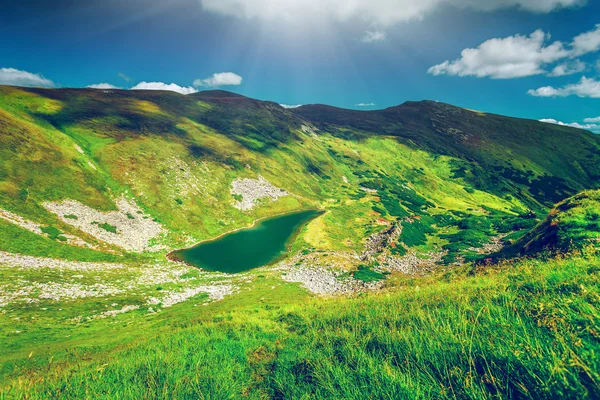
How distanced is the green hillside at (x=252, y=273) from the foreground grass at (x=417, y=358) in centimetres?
4

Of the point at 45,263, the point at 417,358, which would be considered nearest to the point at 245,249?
the point at 45,263

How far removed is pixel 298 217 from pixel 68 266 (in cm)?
5871

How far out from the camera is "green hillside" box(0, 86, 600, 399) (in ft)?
13.7

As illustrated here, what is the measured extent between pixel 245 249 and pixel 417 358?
6024 cm

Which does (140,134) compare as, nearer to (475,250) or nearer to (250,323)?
(250,323)

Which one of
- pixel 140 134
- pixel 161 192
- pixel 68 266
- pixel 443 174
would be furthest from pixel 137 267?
pixel 443 174

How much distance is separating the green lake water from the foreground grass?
4723 centimetres

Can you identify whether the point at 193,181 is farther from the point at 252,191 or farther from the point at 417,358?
the point at 417,358

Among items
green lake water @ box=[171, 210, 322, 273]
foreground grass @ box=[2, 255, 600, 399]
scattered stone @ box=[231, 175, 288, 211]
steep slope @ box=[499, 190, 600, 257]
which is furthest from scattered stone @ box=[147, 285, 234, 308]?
scattered stone @ box=[231, 175, 288, 211]

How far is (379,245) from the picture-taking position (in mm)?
60906

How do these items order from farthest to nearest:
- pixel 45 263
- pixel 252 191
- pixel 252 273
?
pixel 252 191 < pixel 252 273 < pixel 45 263

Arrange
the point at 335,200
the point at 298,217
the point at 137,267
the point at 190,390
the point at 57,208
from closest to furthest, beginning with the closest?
the point at 190,390
the point at 137,267
the point at 57,208
the point at 298,217
the point at 335,200

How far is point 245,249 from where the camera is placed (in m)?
61.9

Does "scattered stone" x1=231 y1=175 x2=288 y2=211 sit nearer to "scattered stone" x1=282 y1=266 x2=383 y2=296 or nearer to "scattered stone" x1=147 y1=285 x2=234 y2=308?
"scattered stone" x1=282 y1=266 x2=383 y2=296
